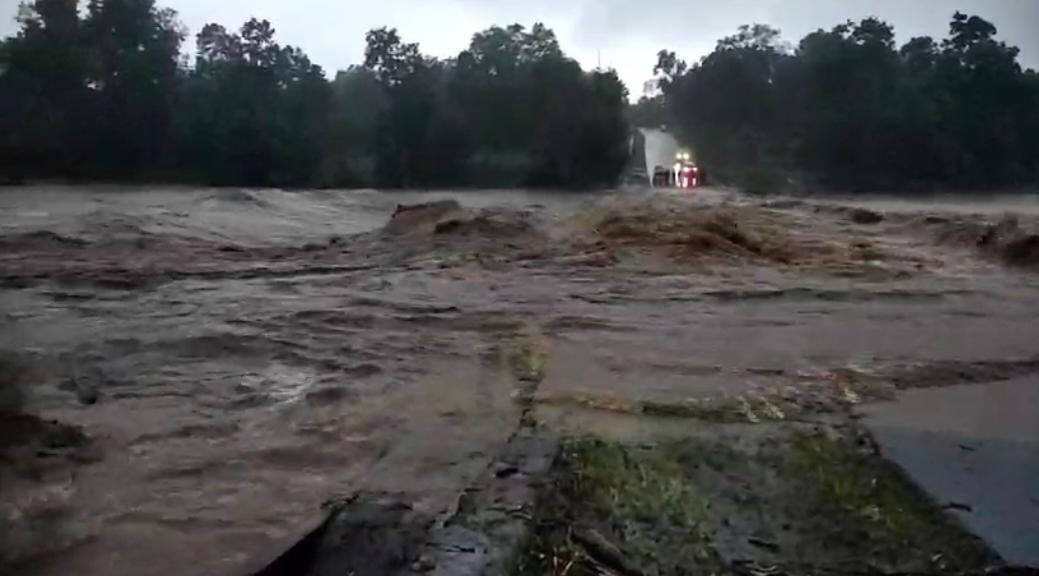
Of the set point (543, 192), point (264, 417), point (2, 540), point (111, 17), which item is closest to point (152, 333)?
point (264, 417)

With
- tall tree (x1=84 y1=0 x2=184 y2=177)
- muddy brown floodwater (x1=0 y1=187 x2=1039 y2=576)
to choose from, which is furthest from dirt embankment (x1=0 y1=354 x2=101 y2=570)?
tall tree (x1=84 y1=0 x2=184 y2=177)

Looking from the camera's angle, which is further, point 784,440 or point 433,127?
point 433,127

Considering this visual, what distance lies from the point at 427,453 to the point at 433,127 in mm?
28652

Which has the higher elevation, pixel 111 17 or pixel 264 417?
pixel 111 17

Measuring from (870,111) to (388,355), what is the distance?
84.7ft

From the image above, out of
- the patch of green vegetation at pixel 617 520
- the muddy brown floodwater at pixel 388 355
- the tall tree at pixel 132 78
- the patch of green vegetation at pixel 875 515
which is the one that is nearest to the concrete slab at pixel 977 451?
the patch of green vegetation at pixel 875 515

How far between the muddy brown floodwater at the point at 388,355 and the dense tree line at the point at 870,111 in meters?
15.6

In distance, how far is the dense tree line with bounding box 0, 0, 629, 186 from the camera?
2061cm

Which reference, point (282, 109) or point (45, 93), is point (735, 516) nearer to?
point (45, 93)

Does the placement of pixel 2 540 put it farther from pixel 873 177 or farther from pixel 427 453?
pixel 873 177

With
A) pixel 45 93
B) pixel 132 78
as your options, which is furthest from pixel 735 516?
pixel 132 78

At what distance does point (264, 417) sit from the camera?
3.73 metres

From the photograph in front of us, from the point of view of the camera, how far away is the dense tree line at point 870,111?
1033 inches

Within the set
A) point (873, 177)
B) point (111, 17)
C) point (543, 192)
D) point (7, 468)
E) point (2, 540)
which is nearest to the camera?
point (2, 540)
